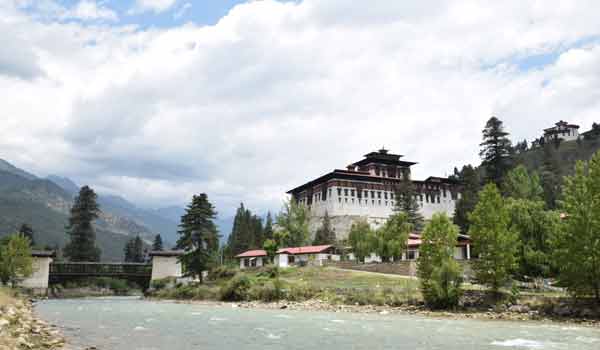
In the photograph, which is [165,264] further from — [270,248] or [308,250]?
[308,250]

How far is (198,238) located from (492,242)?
37.0 m

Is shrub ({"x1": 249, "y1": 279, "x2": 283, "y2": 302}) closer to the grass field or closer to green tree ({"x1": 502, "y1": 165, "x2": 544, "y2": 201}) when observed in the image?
the grass field

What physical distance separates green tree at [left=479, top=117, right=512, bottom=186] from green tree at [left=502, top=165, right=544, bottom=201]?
453 centimetres

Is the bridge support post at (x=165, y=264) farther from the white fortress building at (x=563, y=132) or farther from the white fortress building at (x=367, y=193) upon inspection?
the white fortress building at (x=563, y=132)

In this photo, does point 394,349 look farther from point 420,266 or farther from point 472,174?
point 472,174

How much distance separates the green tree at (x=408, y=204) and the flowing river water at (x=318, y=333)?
59824 millimetres

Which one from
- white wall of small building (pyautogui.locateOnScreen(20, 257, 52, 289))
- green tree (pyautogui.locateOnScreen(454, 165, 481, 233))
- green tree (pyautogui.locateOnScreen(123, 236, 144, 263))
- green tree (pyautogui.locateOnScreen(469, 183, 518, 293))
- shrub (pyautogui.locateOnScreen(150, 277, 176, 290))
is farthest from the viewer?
green tree (pyautogui.locateOnScreen(123, 236, 144, 263))

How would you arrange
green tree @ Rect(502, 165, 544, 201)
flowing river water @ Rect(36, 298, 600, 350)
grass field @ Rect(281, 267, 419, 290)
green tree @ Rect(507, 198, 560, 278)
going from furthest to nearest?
green tree @ Rect(502, 165, 544, 201), grass field @ Rect(281, 267, 419, 290), green tree @ Rect(507, 198, 560, 278), flowing river water @ Rect(36, 298, 600, 350)

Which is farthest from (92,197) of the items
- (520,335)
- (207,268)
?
(520,335)

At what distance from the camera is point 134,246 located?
134375mm

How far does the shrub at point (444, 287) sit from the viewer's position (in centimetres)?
3706

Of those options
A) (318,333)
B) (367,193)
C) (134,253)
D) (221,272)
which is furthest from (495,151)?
(134,253)

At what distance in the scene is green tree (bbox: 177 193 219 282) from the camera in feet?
208

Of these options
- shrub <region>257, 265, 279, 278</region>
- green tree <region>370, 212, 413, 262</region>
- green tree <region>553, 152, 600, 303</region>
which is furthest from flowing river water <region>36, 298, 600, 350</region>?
green tree <region>370, 212, 413, 262</region>
